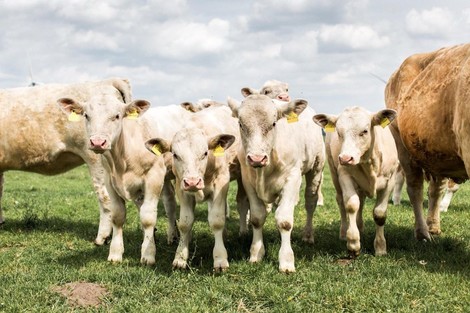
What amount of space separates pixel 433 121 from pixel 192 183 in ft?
12.3

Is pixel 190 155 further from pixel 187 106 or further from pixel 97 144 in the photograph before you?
pixel 187 106

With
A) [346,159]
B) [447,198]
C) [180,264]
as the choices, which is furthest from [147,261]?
[447,198]

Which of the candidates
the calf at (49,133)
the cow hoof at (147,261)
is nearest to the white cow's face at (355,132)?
the cow hoof at (147,261)

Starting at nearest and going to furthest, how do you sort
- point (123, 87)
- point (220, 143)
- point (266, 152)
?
1. point (266, 152)
2. point (220, 143)
3. point (123, 87)

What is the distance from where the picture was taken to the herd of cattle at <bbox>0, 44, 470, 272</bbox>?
7012 mm

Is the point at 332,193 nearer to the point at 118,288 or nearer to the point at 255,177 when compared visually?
the point at 255,177

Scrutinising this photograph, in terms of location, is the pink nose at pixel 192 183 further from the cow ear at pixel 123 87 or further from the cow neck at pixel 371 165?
the cow ear at pixel 123 87

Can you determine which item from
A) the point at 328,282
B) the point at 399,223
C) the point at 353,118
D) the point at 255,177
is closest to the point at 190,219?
the point at 255,177

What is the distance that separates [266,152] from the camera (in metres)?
6.67

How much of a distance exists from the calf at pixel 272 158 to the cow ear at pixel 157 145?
3.32ft

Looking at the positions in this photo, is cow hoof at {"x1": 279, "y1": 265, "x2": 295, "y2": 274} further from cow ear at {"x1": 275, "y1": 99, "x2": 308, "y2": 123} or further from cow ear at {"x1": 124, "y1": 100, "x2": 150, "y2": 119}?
cow ear at {"x1": 124, "y1": 100, "x2": 150, "y2": 119}

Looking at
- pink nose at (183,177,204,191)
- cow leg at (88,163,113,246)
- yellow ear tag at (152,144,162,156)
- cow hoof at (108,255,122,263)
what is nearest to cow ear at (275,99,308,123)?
pink nose at (183,177,204,191)

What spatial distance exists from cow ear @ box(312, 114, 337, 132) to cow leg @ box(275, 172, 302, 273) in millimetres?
955

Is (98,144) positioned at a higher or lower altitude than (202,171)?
higher
